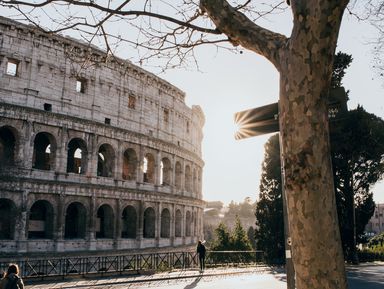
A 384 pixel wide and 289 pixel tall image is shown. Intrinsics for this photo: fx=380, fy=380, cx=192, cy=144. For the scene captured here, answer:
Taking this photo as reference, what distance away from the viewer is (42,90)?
2358cm

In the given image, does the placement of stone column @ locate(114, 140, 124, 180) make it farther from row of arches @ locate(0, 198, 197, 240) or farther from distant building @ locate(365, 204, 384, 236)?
distant building @ locate(365, 204, 384, 236)

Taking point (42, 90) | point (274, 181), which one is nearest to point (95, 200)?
point (42, 90)

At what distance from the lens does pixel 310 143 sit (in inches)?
113

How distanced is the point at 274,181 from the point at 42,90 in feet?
56.5

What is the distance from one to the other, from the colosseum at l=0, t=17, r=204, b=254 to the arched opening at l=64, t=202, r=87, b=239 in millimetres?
65

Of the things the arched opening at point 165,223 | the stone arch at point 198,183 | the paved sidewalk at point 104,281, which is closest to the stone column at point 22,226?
the paved sidewalk at point 104,281

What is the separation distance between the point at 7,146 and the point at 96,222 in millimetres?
7567

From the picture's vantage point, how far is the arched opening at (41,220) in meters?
22.8

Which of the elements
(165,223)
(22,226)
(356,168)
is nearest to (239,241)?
(165,223)

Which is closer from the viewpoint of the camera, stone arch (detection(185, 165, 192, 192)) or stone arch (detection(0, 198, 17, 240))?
stone arch (detection(0, 198, 17, 240))

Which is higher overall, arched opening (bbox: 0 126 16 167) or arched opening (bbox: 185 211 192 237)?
arched opening (bbox: 0 126 16 167)

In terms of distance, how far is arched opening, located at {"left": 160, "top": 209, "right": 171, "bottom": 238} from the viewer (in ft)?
102

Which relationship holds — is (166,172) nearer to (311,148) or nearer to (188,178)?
(188,178)

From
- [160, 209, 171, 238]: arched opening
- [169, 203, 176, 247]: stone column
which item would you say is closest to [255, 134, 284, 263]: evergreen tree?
[169, 203, 176, 247]: stone column
